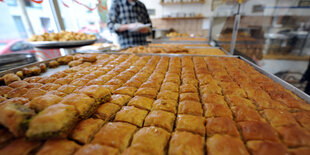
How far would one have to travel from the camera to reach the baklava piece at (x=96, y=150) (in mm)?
843

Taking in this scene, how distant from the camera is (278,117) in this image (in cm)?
114

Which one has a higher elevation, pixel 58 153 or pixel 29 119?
pixel 29 119

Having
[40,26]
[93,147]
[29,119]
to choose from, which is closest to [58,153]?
[93,147]

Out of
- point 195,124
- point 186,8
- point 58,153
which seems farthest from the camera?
point 186,8

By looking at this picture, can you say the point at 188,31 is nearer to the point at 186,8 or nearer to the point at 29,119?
the point at 186,8

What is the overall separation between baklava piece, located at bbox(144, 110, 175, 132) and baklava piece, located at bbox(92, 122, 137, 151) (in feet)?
0.46

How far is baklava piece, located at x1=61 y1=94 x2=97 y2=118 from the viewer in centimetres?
108

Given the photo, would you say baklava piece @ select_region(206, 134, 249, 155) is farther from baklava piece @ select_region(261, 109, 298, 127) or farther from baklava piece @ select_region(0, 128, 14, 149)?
baklava piece @ select_region(0, 128, 14, 149)

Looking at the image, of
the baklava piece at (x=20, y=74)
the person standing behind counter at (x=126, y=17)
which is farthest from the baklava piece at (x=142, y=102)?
the person standing behind counter at (x=126, y=17)

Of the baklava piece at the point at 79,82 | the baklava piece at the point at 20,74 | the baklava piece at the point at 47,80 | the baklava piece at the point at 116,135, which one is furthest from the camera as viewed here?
the baklava piece at the point at 20,74

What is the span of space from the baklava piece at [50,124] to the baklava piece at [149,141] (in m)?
0.46

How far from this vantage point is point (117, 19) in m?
4.54

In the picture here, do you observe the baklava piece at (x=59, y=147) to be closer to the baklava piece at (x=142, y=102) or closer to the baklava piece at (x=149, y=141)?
the baklava piece at (x=149, y=141)

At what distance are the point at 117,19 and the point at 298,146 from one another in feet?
16.2
